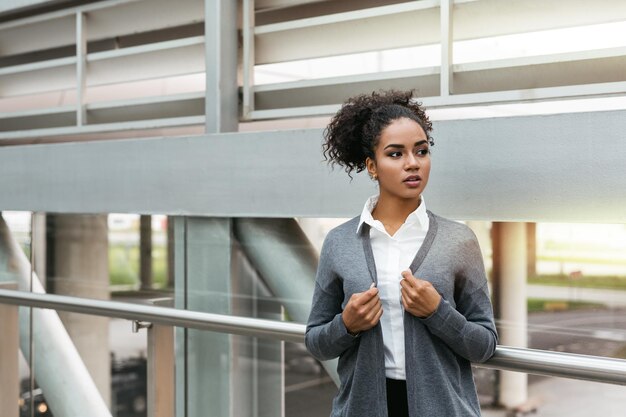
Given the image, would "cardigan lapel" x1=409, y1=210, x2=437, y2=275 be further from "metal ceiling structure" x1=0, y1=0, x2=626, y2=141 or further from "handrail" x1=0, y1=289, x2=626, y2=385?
"metal ceiling structure" x1=0, y1=0, x2=626, y2=141

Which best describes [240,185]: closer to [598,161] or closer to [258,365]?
[258,365]

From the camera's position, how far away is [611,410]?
320 cm

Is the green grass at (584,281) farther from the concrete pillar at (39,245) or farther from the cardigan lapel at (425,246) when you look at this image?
the concrete pillar at (39,245)

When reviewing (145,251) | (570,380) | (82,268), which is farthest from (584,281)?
(82,268)

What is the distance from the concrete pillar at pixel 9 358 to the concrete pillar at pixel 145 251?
29.3 inches

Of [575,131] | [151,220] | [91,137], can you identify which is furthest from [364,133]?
[91,137]

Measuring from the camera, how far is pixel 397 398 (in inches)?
87.5

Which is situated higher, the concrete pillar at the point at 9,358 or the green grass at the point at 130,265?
the green grass at the point at 130,265

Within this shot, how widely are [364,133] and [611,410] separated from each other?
1.66 metres

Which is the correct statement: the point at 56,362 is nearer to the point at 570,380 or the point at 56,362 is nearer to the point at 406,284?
the point at 570,380

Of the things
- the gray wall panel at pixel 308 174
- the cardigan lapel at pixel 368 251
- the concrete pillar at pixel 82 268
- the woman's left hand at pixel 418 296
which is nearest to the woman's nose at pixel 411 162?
the cardigan lapel at pixel 368 251

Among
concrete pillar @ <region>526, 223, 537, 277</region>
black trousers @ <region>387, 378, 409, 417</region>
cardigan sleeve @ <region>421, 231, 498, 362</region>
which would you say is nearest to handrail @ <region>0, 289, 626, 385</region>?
cardigan sleeve @ <region>421, 231, 498, 362</region>

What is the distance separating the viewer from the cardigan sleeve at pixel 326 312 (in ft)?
7.48

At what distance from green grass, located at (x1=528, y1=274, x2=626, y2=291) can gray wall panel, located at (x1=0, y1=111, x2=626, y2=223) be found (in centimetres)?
34
